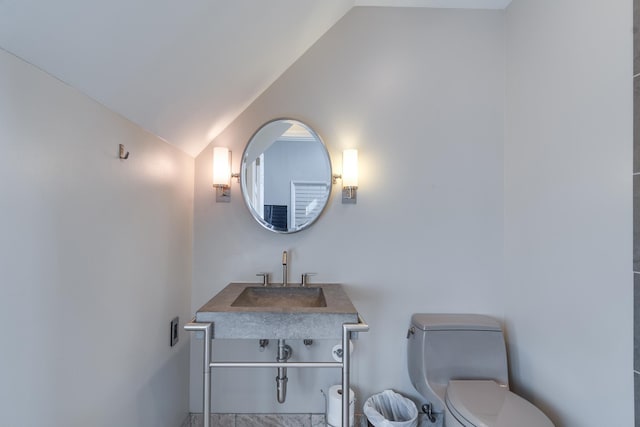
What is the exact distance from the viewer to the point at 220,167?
1.59m

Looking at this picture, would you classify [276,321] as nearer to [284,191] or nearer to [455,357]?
[284,191]

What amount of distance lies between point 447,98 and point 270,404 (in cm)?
200

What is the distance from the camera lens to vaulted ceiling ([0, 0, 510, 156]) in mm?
671

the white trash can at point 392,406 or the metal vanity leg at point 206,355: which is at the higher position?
the metal vanity leg at point 206,355

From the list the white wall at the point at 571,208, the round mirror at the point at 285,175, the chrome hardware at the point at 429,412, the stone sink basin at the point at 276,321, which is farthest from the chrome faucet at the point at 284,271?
the white wall at the point at 571,208

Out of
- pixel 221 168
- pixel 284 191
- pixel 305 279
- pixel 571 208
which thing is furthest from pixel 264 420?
pixel 571 208

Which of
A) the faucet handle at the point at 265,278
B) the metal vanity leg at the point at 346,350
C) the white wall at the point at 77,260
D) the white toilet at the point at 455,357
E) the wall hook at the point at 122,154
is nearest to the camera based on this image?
the white wall at the point at 77,260

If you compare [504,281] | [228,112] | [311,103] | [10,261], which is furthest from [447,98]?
[10,261]

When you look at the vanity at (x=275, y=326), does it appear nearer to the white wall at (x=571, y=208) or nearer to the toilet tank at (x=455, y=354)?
the toilet tank at (x=455, y=354)

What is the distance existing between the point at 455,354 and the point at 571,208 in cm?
85

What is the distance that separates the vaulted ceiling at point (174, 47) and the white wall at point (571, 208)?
60cm

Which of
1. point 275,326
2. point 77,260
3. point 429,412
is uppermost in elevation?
point 77,260

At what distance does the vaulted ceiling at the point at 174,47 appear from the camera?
0.67 meters

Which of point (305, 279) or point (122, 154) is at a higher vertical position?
point (122, 154)
